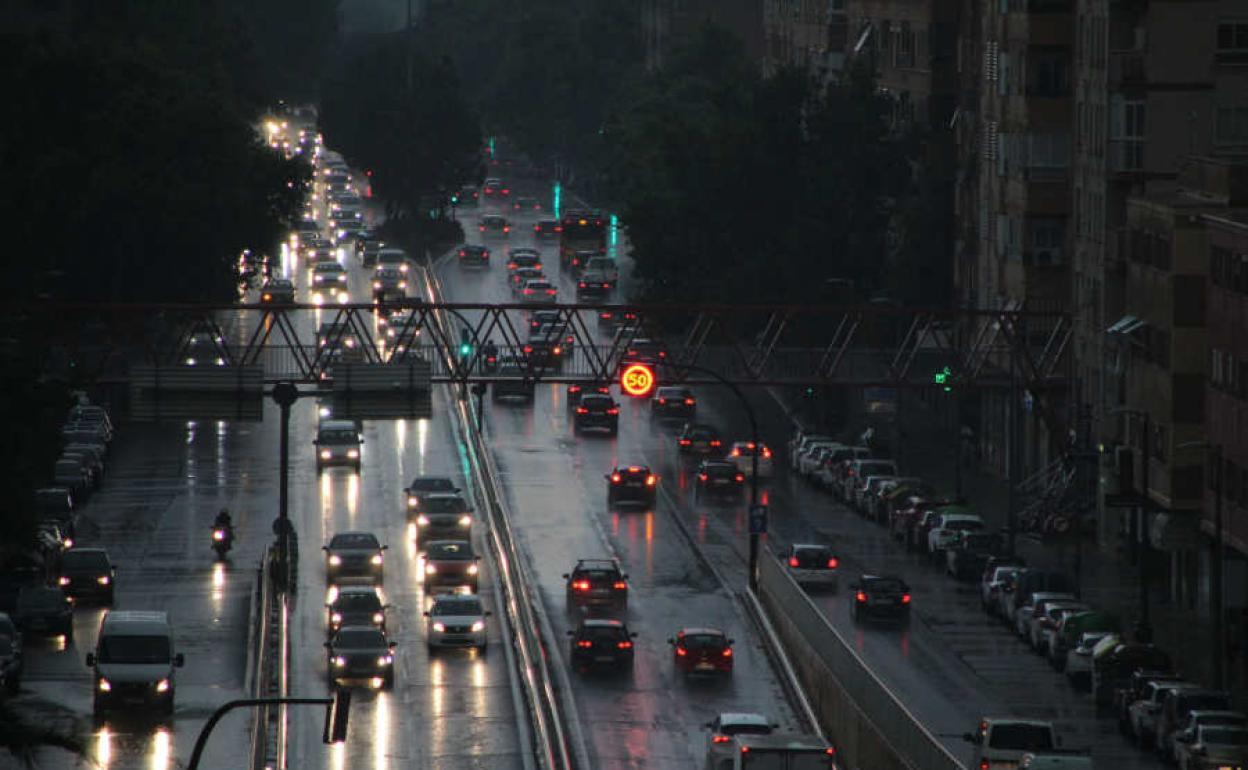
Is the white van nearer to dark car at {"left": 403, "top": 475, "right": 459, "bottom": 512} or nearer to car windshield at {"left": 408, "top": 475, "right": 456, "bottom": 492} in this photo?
dark car at {"left": 403, "top": 475, "right": 459, "bottom": 512}

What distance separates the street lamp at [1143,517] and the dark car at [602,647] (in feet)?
37.1

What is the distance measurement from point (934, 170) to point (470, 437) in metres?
23.6

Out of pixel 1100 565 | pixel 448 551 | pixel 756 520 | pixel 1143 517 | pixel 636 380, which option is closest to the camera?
pixel 636 380

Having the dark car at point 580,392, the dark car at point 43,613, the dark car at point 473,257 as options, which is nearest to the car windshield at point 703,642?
the dark car at point 43,613

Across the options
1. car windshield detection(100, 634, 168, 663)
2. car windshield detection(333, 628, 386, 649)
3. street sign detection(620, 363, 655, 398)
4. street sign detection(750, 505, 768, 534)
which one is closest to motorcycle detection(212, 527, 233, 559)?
street sign detection(620, 363, 655, 398)

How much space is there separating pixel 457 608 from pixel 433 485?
2435 centimetres

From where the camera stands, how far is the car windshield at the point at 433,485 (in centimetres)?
9925

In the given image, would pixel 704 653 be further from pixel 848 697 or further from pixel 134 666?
pixel 134 666

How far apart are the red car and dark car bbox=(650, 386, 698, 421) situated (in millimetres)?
51713

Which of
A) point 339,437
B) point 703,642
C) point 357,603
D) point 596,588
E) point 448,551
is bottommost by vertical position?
point 596,588

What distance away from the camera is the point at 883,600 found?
80188 millimetres

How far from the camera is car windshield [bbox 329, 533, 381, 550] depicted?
8612 centimetres

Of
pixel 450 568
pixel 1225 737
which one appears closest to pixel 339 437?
pixel 450 568

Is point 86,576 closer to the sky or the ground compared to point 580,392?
closer to the ground
